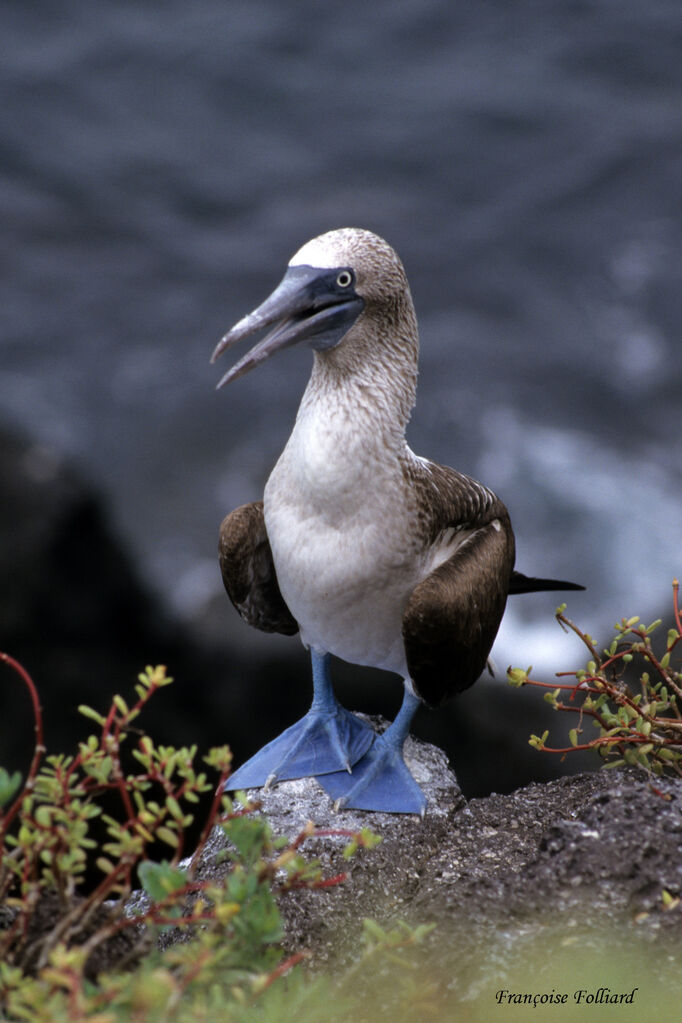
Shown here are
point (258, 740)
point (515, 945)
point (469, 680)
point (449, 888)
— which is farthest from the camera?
point (258, 740)

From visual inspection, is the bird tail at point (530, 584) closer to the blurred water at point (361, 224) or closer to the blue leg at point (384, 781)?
the blue leg at point (384, 781)

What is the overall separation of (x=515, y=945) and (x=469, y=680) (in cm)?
141

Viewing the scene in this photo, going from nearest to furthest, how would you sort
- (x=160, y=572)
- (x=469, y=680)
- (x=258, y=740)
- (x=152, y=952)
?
(x=152, y=952) → (x=469, y=680) → (x=258, y=740) → (x=160, y=572)

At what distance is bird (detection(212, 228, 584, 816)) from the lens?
3535 mm

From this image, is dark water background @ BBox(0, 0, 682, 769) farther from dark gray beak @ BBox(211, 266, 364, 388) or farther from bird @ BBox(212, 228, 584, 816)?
dark gray beak @ BBox(211, 266, 364, 388)

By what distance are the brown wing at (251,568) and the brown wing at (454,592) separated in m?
0.68

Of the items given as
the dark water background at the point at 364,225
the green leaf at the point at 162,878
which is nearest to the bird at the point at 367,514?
the green leaf at the point at 162,878

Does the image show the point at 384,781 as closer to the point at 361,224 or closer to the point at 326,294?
the point at 326,294

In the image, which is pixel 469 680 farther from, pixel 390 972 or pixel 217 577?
pixel 217 577

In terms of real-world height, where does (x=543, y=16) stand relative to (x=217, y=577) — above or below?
above

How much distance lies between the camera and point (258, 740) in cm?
758

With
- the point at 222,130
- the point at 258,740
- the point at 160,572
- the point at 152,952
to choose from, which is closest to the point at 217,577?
the point at 160,572

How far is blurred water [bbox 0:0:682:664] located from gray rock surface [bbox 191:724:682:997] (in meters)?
4.36

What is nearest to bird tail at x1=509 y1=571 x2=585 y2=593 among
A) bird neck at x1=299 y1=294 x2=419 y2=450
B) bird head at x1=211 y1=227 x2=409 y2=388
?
bird neck at x1=299 y1=294 x2=419 y2=450
